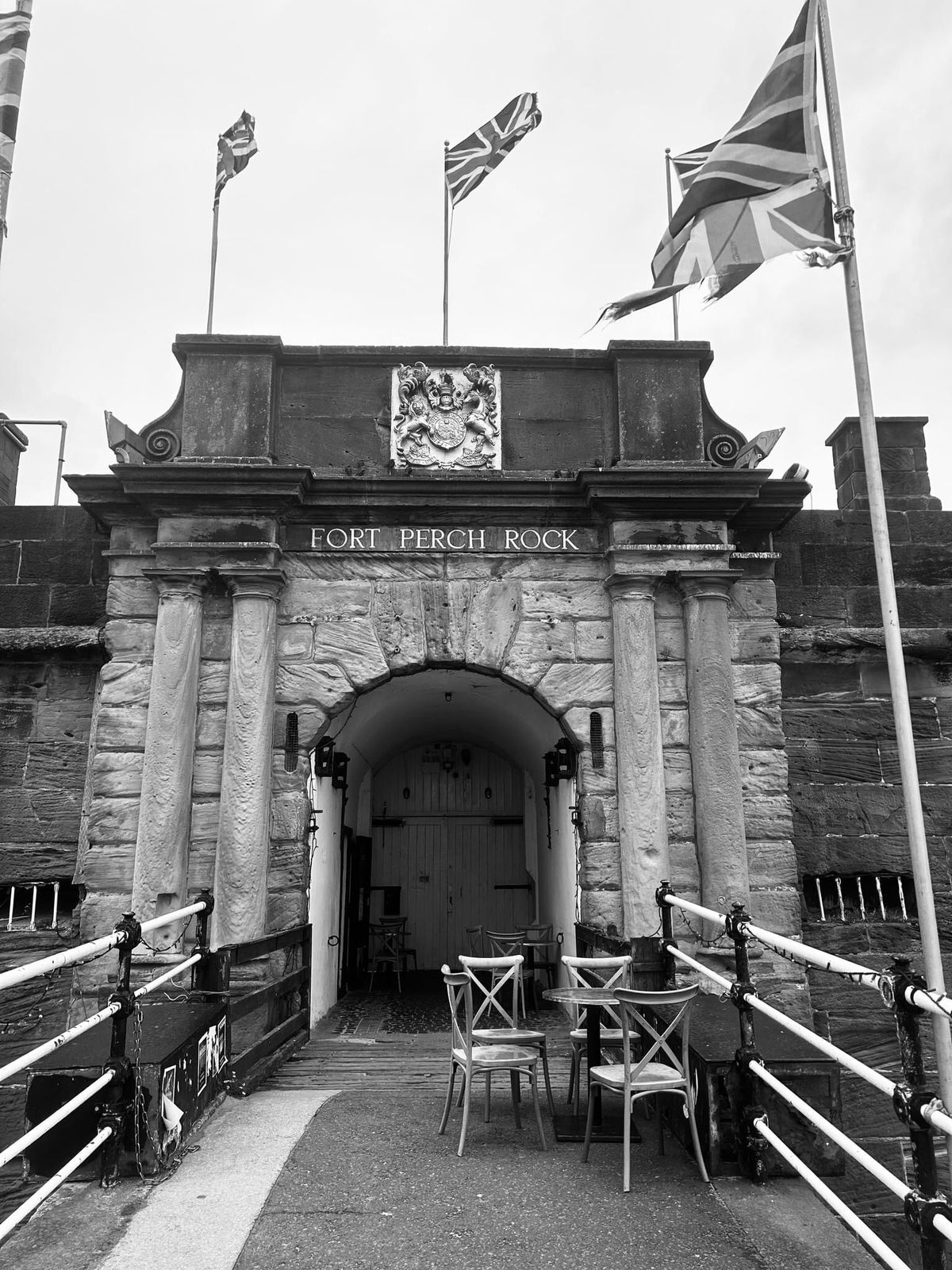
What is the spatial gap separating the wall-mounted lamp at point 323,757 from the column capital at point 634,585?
263 cm

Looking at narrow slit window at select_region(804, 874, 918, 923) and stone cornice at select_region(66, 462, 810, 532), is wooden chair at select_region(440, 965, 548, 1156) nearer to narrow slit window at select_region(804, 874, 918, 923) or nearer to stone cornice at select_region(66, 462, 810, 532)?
narrow slit window at select_region(804, 874, 918, 923)

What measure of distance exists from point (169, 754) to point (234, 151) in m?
5.37

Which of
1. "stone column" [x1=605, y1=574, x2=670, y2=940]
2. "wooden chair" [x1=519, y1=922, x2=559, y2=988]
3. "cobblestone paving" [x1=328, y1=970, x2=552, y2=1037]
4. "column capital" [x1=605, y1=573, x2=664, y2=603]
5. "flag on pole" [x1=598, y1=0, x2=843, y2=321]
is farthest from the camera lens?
"wooden chair" [x1=519, y1=922, x2=559, y2=988]

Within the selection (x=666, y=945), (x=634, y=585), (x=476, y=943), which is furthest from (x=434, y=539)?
(x=476, y=943)

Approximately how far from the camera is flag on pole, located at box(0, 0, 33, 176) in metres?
7.62

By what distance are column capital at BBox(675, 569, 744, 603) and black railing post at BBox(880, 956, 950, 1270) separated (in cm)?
472

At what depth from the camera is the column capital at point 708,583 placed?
763 cm

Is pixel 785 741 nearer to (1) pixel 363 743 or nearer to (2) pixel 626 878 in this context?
(2) pixel 626 878

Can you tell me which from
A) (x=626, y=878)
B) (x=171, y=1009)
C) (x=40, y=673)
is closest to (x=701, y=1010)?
(x=626, y=878)

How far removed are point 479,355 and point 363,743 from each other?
4.43 m

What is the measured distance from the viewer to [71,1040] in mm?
4312

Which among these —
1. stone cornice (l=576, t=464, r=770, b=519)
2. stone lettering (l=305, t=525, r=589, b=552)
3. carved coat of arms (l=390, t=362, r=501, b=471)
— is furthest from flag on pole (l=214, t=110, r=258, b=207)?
stone cornice (l=576, t=464, r=770, b=519)

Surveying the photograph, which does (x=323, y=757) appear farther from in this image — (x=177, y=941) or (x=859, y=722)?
(x=859, y=722)

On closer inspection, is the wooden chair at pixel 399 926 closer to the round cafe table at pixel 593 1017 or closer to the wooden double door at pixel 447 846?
the wooden double door at pixel 447 846
